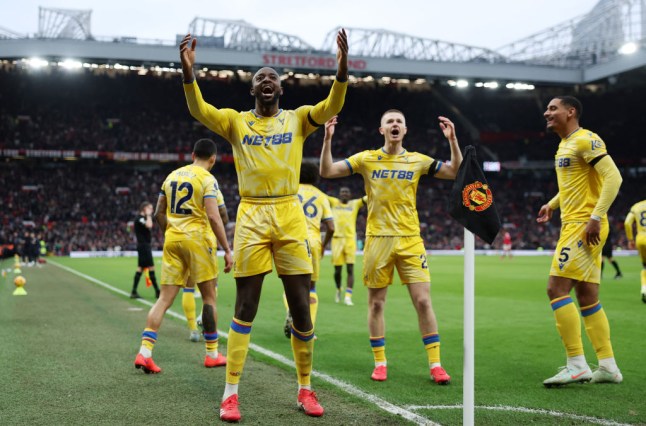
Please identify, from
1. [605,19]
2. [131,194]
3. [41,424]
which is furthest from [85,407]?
[605,19]

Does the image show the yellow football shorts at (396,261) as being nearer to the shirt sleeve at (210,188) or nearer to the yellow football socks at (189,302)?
the shirt sleeve at (210,188)

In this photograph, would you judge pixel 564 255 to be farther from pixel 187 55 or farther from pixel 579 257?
pixel 187 55

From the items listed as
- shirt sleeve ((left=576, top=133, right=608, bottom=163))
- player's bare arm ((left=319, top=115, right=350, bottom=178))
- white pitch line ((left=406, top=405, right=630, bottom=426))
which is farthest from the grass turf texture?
shirt sleeve ((left=576, top=133, right=608, bottom=163))

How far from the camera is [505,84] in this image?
50812 millimetres

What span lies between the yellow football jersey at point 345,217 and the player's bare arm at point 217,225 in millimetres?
6826

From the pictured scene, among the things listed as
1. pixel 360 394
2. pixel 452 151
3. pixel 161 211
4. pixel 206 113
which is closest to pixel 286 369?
pixel 360 394

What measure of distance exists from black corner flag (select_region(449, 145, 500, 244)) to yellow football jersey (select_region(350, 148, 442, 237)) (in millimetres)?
2231

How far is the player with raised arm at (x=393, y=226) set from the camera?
18.7 feet

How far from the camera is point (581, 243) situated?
543 centimetres

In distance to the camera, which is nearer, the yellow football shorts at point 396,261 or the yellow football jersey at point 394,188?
the yellow football shorts at point 396,261

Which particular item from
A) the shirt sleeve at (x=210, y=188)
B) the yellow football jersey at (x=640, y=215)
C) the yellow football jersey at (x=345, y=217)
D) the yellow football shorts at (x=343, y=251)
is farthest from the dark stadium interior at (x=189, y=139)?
the shirt sleeve at (x=210, y=188)

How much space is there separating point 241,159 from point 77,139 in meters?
50.1

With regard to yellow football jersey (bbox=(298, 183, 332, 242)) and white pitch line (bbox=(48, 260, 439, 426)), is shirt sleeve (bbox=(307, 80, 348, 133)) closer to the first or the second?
white pitch line (bbox=(48, 260, 439, 426))

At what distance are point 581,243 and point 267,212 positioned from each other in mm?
2822
